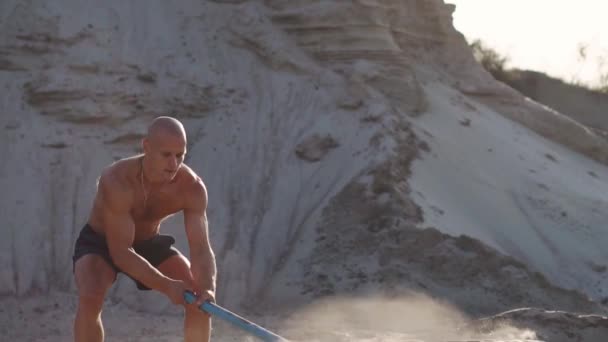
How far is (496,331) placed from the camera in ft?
24.7

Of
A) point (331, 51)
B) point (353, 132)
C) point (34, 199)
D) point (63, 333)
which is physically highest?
point (331, 51)

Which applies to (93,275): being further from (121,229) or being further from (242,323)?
(242,323)

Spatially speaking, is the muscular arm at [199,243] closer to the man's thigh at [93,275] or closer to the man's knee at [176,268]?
the man's knee at [176,268]

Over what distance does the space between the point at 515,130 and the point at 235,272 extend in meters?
5.10

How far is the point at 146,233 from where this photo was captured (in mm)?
5895

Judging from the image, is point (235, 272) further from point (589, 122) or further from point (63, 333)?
point (589, 122)

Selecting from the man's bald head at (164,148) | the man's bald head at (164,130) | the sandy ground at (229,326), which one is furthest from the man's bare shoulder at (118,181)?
the sandy ground at (229,326)

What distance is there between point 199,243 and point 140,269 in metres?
0.32

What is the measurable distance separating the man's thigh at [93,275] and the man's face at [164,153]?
0.53 meters

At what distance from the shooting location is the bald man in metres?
5.43

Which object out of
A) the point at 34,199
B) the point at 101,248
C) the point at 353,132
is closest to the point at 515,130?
the point at 353,132

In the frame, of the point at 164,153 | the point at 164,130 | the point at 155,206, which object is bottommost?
the point at 155,206

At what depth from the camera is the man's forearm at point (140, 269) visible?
5.39 m

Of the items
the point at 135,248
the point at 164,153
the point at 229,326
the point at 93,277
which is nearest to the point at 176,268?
the point at 135,248
